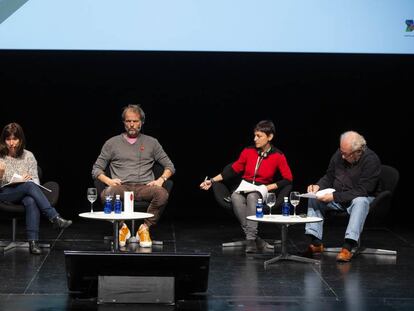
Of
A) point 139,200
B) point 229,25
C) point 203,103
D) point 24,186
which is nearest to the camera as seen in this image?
point 24,186

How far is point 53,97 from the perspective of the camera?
8.90 m

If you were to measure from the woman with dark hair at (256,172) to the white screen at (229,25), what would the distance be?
1147 mm

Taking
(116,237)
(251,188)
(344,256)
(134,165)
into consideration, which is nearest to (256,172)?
(251,188)

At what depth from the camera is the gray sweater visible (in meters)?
7.57

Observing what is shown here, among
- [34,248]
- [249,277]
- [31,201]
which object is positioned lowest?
[249,277]

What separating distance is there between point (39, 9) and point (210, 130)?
2136 millimetres

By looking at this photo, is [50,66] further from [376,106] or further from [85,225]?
[376,106]

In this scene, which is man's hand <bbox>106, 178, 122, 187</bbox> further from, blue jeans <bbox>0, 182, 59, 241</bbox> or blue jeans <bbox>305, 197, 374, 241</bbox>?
blue jeans <bbox>305, 197, 374, 241</bbox>

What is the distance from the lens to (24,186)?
6973mm

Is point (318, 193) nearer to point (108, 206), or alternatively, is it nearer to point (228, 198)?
point (228, 198)

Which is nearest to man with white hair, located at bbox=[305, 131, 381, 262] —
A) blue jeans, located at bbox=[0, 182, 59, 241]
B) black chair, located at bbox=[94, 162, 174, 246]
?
black chair, located at bbox=[94, 162, 174, 246]

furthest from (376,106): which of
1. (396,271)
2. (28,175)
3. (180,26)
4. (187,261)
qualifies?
(187,261)

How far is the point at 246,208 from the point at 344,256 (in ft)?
3.12

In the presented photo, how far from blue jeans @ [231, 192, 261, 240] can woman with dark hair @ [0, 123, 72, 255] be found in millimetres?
1332
